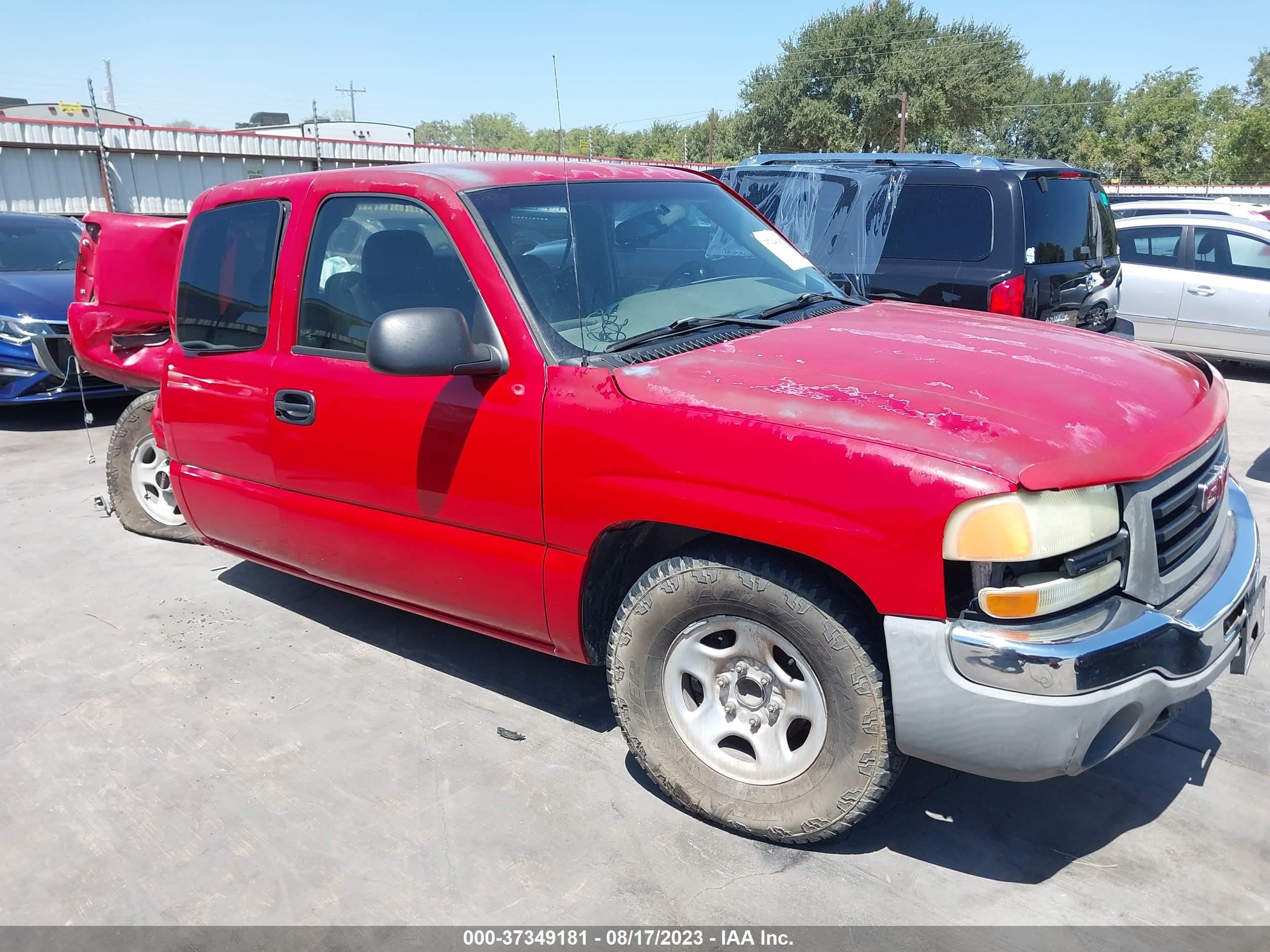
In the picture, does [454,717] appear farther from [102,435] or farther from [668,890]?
[102,435]

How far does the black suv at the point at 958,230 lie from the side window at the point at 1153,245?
3.10 m

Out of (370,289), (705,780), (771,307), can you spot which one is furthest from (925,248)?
(705,780)

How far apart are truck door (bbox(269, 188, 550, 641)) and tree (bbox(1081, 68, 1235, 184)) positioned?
67.1m

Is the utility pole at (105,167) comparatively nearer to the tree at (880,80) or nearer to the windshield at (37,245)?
the windshield at (37,245)

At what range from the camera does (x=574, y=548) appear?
2.90 metres

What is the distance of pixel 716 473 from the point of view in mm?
2510

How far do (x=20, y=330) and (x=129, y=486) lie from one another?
3.40 metres

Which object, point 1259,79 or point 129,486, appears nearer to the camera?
point 129,486

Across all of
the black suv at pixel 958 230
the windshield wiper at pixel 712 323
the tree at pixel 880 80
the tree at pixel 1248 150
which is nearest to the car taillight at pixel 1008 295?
the black suv at pixel 958 230

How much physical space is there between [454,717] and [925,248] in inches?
192

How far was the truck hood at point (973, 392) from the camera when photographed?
89.7 inches

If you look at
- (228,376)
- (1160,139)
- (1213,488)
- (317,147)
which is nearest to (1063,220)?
(1213,488)

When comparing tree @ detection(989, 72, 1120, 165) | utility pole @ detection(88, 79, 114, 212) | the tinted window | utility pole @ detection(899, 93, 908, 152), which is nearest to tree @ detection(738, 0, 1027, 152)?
utility pole @ detection(899, 93, 908, 152)

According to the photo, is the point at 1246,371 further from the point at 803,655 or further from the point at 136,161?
the point at 136,161
